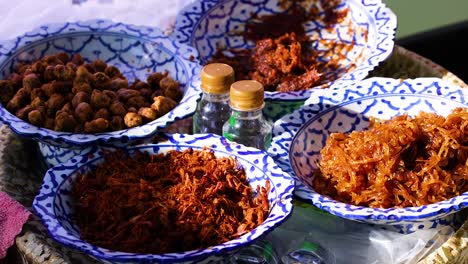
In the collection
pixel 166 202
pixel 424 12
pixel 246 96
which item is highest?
pixel 246 96

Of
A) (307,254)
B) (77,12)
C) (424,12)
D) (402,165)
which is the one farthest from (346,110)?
(424,12)

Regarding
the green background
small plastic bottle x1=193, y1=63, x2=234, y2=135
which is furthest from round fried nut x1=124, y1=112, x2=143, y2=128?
the green background

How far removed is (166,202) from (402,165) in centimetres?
50

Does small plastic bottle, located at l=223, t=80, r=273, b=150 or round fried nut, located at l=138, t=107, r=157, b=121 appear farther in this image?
round fried nut, located at l=138, t=107, r=157, b=121

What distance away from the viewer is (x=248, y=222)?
1.33 metres

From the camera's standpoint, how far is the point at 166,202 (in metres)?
1.37

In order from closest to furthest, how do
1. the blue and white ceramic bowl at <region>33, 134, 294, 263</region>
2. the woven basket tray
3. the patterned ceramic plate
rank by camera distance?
the blue and white ceramic bowl at <region>33, 134, 294, 263</region>
the woven basket tray
the patterned ceramic plate

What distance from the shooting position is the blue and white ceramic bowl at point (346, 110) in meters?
1.58

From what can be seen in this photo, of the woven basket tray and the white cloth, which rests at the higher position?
the white cloth

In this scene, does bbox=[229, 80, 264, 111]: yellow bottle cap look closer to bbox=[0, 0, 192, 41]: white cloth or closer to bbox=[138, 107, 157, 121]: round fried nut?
bbox=[138, 107, 157, 121]: round fried nut

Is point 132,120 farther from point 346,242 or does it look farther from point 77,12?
point 77,12

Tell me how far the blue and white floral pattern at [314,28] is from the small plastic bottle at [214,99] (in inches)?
15.1

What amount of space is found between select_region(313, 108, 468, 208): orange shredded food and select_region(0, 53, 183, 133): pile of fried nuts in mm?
443

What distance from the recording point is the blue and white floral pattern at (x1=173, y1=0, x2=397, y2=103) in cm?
199
